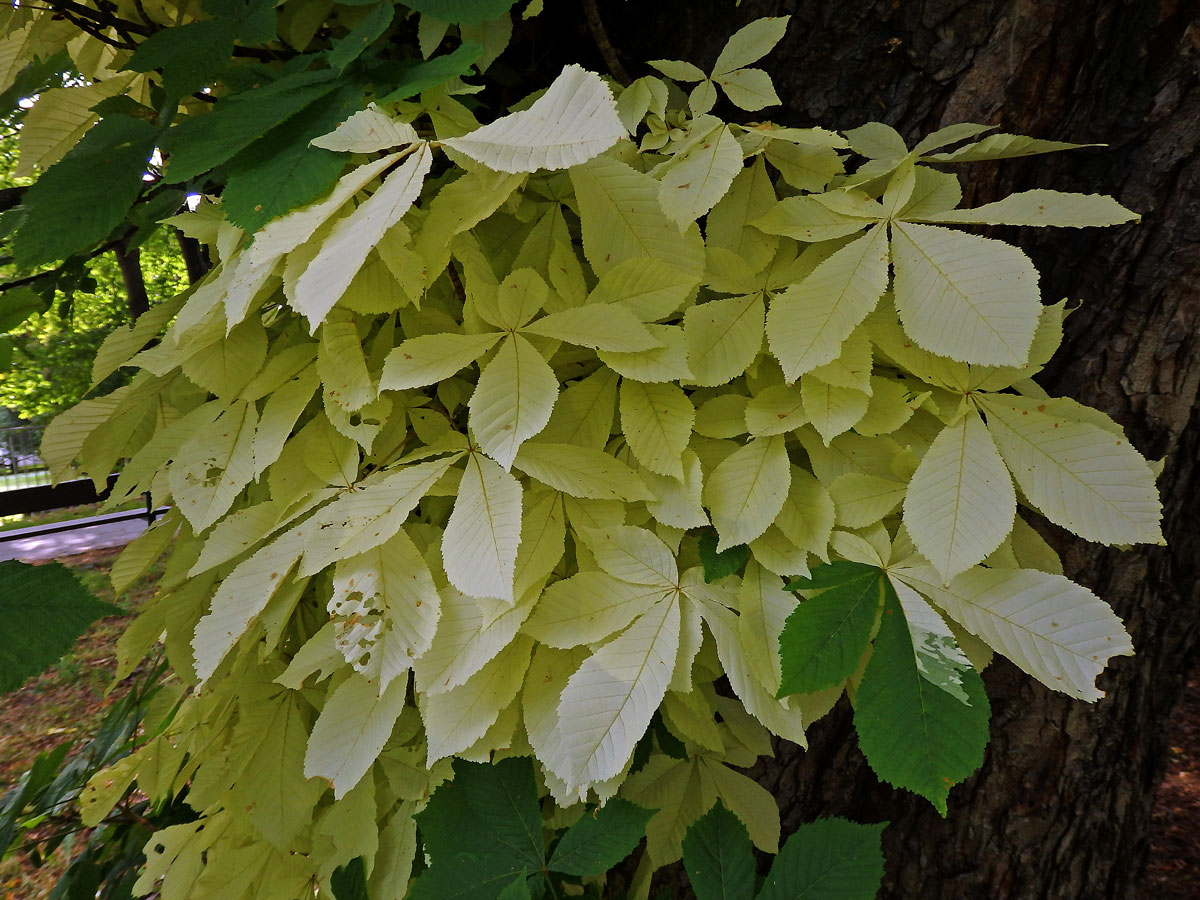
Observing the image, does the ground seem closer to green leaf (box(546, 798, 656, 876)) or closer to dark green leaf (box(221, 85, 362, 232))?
dark green leaf (box(221, 85, 362, 232))

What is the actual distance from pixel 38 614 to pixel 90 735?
138cm

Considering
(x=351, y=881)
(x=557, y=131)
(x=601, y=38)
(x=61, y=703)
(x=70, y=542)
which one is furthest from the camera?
(x=70, y=542)

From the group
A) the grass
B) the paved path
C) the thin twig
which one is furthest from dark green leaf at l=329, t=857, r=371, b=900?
the paved path

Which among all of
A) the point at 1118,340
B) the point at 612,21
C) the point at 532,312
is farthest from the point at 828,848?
the point at 612,21

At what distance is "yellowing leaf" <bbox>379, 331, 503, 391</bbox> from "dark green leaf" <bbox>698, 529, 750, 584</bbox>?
0.23m

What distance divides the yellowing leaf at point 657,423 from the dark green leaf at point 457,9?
11.4 inches

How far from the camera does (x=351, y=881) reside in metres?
0.62

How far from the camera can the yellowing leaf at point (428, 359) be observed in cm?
49

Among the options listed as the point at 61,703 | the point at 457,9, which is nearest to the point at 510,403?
the point at 457,9

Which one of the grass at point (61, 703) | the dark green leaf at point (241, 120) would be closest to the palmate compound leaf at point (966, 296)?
the dark green leaf at point (241, 120)

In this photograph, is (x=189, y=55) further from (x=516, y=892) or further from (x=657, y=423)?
(x=516, y=892)

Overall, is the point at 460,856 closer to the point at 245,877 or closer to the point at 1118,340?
the point at 245,877

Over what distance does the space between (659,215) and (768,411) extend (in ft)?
0.56

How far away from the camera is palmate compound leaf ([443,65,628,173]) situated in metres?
0.38
